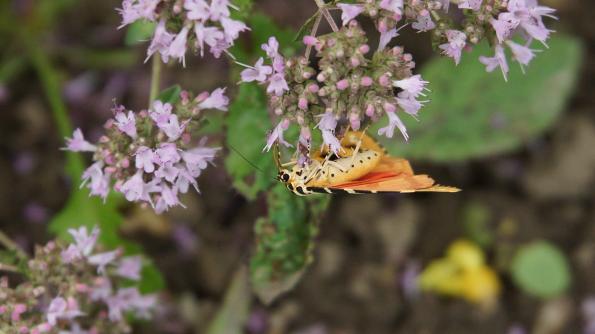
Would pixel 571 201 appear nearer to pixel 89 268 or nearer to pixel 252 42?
pixel 252 42

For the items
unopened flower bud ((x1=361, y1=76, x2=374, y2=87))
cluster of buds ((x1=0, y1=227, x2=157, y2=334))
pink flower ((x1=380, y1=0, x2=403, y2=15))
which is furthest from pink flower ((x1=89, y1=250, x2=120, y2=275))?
pink flower ((x1=380, y1=0, x2=403, y2=15))

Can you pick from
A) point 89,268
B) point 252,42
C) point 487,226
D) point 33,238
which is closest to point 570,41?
point 487,226

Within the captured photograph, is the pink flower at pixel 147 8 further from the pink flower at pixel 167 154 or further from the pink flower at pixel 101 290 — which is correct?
the pink flower at pixel 101 290

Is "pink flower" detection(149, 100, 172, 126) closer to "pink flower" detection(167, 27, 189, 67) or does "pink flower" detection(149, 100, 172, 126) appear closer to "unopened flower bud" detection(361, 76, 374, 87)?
"pink flower" detection(167, 27, 189, 67)

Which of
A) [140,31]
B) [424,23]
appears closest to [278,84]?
[424,23]

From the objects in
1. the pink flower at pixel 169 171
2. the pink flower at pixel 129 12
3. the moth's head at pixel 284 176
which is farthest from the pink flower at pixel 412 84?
the pink flower at pixel 129 12
